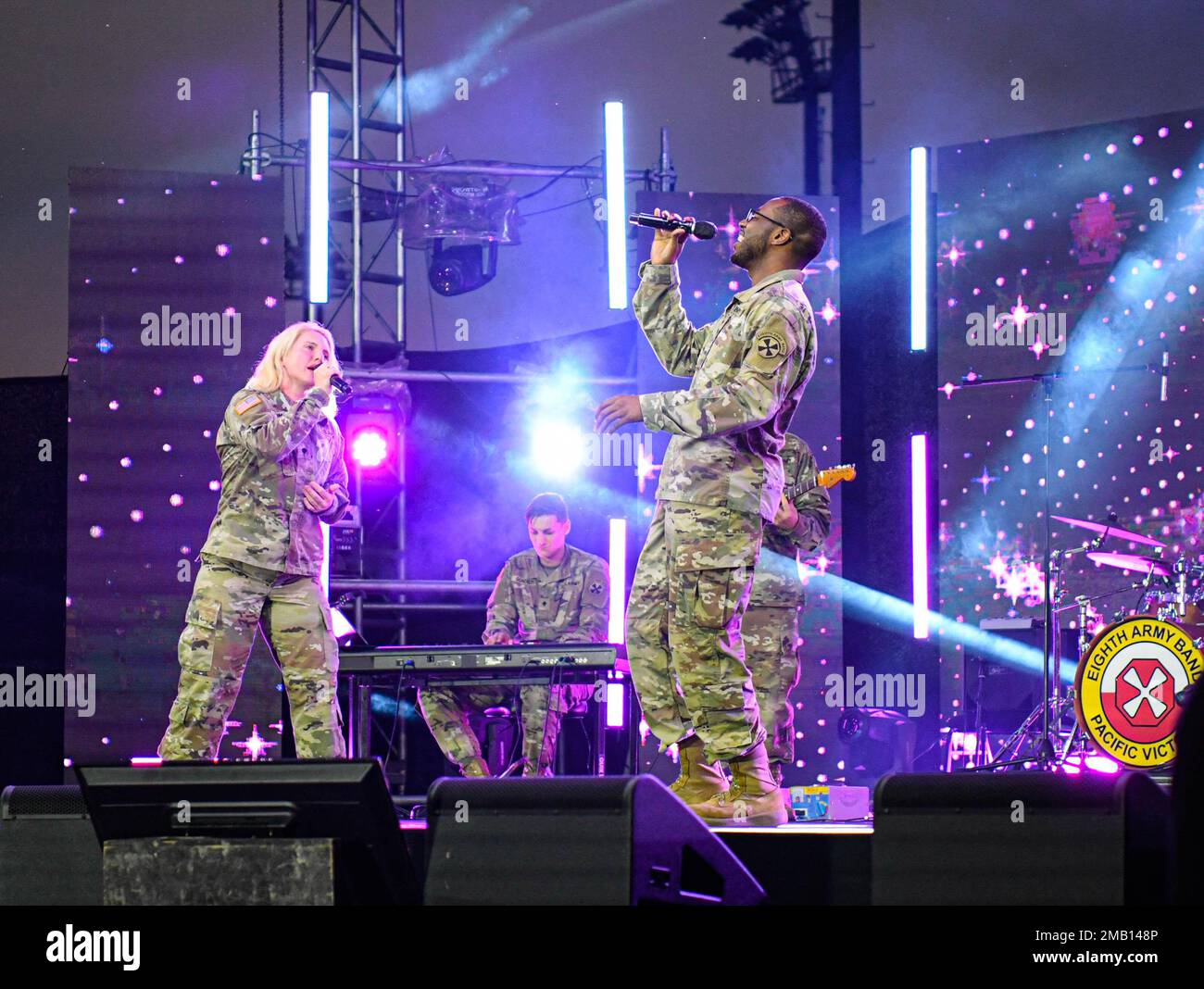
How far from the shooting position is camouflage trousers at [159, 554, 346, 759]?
514cm

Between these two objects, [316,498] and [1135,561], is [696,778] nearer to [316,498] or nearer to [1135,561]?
[316,498]

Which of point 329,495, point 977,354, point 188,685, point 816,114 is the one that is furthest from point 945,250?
point 188,685

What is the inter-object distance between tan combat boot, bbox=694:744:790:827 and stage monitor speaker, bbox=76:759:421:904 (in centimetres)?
125

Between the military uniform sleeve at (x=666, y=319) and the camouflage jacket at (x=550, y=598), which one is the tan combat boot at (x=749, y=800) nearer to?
the military uniform sleeve at (x=666, y=319)

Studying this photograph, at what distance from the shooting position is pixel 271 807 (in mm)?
2881

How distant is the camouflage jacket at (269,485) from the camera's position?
5.29 meters

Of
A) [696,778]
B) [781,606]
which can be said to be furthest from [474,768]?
[696,778]

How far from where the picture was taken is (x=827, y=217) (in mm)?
8969

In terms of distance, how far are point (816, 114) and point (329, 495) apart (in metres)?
5.44

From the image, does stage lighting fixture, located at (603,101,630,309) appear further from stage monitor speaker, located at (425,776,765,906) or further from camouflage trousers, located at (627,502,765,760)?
stage monitor speaker, located at (425,776,765,906)

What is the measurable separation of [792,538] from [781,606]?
0.34 m

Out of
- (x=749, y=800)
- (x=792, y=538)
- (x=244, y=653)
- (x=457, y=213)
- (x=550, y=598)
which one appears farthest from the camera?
(x=457, y=213)

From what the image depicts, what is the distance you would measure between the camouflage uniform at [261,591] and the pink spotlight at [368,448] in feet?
9.83
